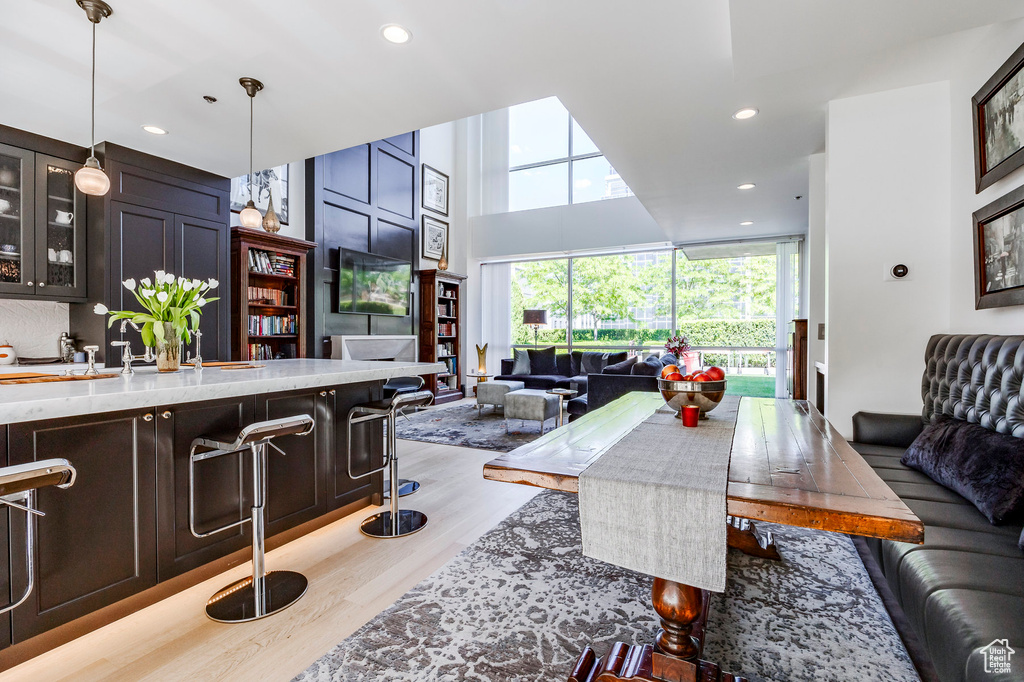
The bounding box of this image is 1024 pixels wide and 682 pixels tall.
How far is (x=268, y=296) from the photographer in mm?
5312

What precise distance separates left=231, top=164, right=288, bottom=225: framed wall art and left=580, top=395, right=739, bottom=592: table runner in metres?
4.70

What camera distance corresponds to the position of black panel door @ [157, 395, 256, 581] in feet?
6.38

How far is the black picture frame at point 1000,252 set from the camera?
2.00m

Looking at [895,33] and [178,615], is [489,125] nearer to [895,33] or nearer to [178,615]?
[895,33]

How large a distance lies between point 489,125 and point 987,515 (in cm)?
935

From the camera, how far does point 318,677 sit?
1.51 m

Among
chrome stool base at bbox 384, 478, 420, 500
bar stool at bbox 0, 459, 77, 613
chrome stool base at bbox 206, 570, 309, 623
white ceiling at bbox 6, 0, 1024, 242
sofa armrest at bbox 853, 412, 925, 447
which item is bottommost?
chrome stool base at bbox 206, 570, 309, 623

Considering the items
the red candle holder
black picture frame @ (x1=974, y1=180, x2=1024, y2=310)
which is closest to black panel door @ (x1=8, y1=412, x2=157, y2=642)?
the red candle holder

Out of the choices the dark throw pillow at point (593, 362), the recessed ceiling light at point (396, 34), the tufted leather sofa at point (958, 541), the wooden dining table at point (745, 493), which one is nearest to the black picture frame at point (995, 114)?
the tufted leather sofa at point (958, 541)

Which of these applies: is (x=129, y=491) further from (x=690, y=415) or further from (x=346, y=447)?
(x=690, y=415)

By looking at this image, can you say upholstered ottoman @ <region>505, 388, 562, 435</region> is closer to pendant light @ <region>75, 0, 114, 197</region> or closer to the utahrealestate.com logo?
pendant light @ <region>75, 0, 114, 197</region>

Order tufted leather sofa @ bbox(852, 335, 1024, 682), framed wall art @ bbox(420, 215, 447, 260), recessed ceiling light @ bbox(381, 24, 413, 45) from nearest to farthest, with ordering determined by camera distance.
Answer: tufted leather sofa @ bbox(852, 335, 1024, 682), recessed ceiling light @ bbox(381, 24, 413, 45), framed wall art @ bbox(420, 215, 447, 260)

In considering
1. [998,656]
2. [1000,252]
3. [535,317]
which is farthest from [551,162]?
[998,656]

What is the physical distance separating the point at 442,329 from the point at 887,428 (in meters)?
6.52
